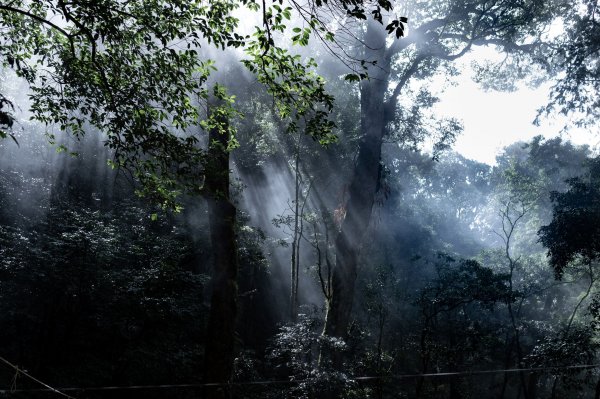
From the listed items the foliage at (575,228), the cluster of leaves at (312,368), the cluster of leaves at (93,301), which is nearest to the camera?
the cluster of leaves at (312,368)

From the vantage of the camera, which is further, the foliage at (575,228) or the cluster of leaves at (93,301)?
the foliage at (575,228)

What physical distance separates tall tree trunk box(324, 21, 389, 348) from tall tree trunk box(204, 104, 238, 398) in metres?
3.95

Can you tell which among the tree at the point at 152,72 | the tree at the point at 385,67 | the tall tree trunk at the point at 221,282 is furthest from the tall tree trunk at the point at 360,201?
the tree at the point at 152,72

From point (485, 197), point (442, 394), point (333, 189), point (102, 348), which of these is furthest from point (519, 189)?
point (485, 197)

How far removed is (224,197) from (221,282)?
6.23ft

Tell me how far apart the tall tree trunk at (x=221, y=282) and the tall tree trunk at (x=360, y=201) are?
3.95 metres

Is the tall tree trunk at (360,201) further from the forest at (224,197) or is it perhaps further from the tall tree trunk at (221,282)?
the tall tree trunk at (221,282)

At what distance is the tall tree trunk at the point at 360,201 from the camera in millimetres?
10141

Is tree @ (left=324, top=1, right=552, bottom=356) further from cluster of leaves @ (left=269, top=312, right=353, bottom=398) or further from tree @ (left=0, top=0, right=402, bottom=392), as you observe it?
tree @ (left=0, top=0, right=402, bottom=392)

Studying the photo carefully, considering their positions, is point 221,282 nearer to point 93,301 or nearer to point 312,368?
point 312,368

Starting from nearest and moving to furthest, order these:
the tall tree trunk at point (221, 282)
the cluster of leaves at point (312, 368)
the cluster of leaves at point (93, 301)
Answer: the tall tree trunk at point (221, 282) → the cluster of leaves at point (312, 368) → the cluster of leaves at point (93, 301)

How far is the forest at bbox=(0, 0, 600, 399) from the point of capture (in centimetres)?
446

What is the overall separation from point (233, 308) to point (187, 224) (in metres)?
8.02

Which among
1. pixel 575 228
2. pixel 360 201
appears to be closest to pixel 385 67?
pixel 360 201
